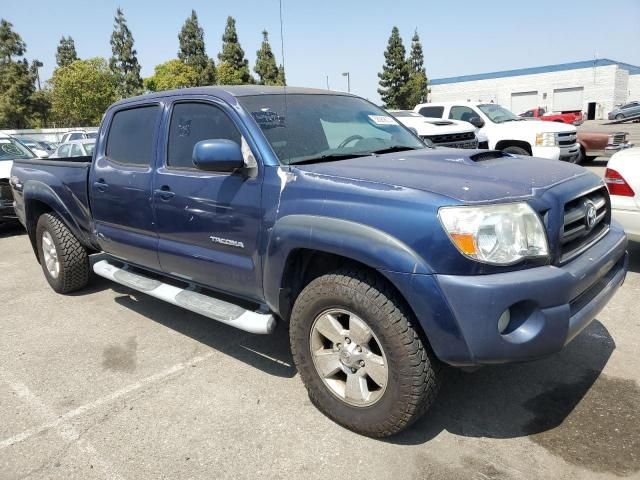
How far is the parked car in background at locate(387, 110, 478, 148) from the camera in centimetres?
1110

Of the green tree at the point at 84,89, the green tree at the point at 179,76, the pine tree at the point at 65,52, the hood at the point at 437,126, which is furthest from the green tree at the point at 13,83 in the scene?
the hood at the point at 437,126

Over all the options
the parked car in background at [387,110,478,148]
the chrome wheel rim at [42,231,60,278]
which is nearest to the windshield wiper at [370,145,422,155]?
the chrome wheel rim at [42,231,60,278]

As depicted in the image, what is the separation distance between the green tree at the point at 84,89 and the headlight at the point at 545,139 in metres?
39.5

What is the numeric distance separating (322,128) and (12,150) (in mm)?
8731

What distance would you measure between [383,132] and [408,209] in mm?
1605

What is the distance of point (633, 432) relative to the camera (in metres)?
2.63

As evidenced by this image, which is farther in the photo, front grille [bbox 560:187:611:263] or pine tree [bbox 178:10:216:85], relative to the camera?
pine tree [bbox 178:10:216:85]

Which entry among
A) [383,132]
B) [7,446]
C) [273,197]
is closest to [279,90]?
[383,132]

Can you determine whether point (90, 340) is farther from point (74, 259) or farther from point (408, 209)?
point (408, 209)

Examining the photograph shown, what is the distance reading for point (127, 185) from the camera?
3965 mm

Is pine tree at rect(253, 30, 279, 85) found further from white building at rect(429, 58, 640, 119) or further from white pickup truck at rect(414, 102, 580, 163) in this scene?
white pickup truck at rect(414, 102, 580, 163)

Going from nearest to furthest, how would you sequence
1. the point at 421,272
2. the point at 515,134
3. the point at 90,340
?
the point at 421,272, the point at 90,340, the point at 515,134

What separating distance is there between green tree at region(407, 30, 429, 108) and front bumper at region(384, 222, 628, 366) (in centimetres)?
6104

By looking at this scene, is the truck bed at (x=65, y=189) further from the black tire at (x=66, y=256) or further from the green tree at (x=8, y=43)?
the green tree at (x=8, y=43)
